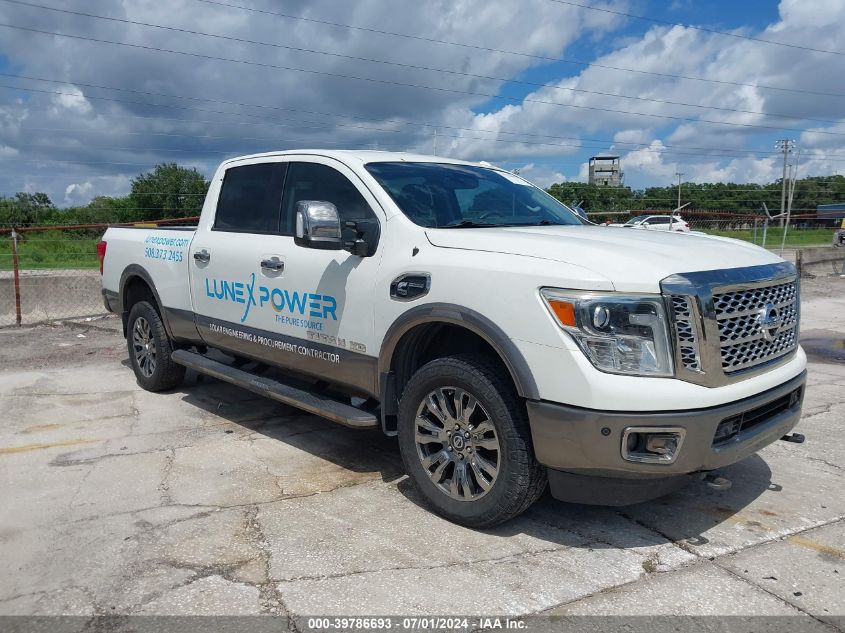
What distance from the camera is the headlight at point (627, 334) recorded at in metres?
3.17

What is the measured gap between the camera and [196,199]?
3303 cm

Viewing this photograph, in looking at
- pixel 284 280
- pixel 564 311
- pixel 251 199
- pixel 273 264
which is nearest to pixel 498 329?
pixel 564 311

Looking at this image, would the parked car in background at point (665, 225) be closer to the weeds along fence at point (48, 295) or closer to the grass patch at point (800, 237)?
the grass patch at point (800, 237)

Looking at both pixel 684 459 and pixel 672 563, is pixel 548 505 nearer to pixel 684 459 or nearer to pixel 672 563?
pixel 672 563

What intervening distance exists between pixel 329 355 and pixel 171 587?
1.69 metres

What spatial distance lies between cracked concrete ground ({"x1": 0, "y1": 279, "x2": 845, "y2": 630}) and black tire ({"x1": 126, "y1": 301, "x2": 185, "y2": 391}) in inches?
37.0

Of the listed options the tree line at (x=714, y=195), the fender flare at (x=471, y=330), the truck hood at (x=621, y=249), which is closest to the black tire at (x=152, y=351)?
the fender flare at (x=471, y=330)

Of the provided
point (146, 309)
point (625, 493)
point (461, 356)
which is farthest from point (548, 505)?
point (146, 309)

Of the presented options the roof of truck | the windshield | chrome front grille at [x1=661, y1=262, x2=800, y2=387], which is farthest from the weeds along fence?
chrome front grille at [x1=661, y1=262, x2=800, y2=387]

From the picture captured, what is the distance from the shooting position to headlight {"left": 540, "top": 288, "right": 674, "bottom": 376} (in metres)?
3.17

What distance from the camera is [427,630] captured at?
2873 millimetres

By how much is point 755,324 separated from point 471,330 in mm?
1403

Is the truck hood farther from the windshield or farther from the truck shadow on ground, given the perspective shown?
the truck shadow on ground

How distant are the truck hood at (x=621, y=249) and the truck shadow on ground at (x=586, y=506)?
1396 millimetres
